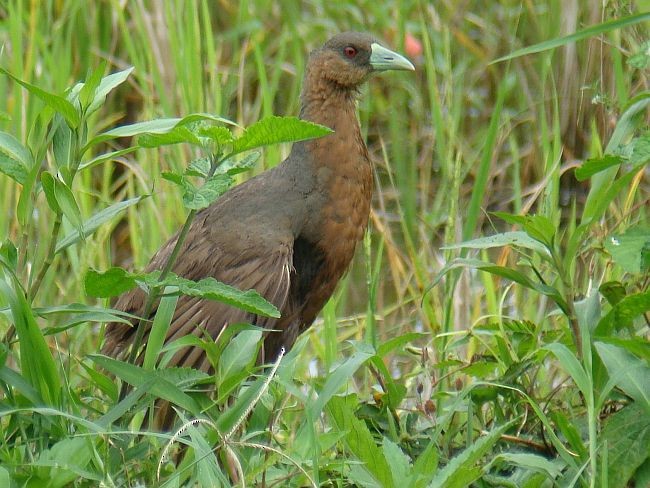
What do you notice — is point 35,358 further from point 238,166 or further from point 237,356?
point 238,166

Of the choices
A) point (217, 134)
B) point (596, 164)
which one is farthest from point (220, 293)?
point (596, 164)

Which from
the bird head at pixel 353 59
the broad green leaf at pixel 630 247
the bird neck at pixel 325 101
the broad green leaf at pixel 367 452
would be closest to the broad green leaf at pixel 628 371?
the broad green leaf at pixel 630 247

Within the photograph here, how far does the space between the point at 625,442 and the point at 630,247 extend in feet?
1.27

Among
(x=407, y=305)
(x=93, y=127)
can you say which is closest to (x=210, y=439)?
(x=407, y=305)

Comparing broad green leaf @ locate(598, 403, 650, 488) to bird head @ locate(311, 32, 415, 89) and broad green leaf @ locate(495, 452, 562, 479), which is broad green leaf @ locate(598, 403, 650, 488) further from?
bird head @ locate(311, 32, 415, 89)

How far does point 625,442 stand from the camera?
8.80 ft

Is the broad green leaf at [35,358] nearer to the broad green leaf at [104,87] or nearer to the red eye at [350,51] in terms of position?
the broad green leaf at [104,87]

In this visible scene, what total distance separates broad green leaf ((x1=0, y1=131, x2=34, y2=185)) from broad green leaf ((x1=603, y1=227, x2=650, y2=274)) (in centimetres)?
115

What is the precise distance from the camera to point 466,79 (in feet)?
20.1

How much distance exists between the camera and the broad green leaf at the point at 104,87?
2.59 metres

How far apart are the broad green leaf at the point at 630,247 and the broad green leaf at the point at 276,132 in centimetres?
68

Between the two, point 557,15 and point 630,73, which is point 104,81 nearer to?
point 630,73

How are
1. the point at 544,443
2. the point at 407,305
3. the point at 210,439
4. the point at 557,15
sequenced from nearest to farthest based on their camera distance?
the point at 210,439 → the point at 544,443 → the point at 407,305 → the point at 557,15

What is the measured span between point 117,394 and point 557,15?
10.2 ft
